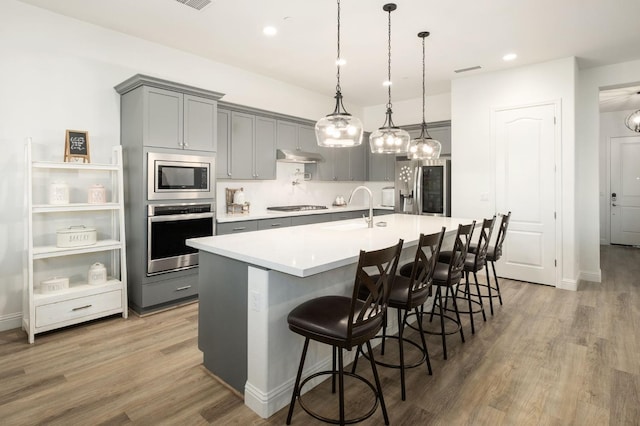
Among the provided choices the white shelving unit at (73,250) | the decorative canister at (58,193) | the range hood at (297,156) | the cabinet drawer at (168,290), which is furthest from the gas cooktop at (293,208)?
the decorative canister at (58,193)

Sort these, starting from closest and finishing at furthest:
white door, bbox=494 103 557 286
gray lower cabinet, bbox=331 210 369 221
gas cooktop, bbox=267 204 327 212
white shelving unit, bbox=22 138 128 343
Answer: white shelving unit, bbox=22 138 128 343, white door, bbox=494 103 557 286, gas cooktop, bbox=267 204 327 212, gray lower cabinet, bbox=331 210 369 221

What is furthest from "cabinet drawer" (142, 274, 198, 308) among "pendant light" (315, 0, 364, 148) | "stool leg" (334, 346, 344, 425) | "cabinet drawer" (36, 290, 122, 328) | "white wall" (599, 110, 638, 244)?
"white wall" (599, 110, 638, 244)

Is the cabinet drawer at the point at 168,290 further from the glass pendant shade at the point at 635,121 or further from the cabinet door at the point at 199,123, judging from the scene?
the glass pendant shade at the point at 635,121

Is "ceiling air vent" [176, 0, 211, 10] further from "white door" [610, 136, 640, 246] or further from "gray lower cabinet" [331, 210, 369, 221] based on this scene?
"white door" [610, 136, 640, 246]

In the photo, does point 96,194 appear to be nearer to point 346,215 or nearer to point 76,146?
point 76,146

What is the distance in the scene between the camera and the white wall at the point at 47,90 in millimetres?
3170

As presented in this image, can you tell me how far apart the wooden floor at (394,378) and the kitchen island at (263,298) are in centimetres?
15

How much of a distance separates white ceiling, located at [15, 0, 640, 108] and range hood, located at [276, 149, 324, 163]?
1166 millimetres

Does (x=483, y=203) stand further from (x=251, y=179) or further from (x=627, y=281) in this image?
(x=251, y=179)

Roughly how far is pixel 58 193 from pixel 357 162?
15.5 feet

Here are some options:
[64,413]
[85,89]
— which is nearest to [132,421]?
[64,413]

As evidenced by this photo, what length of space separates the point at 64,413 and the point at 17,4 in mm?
3445

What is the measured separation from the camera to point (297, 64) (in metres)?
4.75

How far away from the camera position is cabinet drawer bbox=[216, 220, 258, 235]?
13.8 ft
